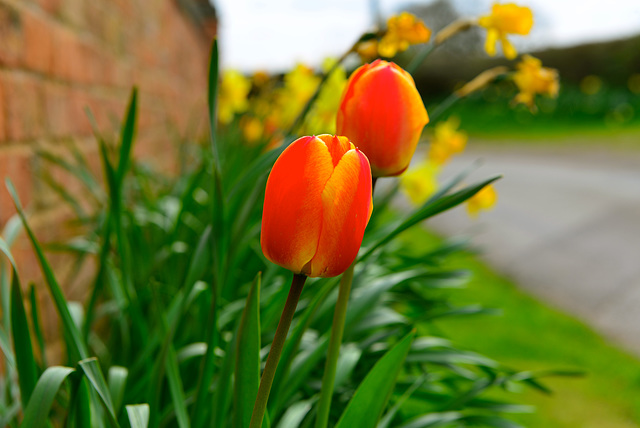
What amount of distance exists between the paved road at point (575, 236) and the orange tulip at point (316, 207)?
1126mm

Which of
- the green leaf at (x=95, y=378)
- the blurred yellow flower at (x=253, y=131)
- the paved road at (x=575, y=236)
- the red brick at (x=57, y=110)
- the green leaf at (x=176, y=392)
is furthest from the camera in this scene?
the blurred yellow flower at (x=253, y=131)

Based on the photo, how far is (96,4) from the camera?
156 cm

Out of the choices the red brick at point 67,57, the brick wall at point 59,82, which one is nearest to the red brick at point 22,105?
the brick wall at point 59,82

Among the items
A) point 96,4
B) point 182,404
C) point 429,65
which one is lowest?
point 429,65

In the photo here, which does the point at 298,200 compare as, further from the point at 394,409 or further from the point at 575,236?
the point at 575,236

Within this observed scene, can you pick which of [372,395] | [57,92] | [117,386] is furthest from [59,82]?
[372,395]

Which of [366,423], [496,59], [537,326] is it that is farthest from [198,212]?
[496,59]

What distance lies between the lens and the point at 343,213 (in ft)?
1.16

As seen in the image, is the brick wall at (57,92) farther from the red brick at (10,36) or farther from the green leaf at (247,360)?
the green leaf at (247,360)

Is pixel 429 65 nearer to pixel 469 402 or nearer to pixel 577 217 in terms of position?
pixel 577 217

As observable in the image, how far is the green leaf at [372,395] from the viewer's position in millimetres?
476

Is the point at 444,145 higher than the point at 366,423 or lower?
lower

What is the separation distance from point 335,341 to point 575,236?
2790 millimetres

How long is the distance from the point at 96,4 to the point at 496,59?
430 inches
